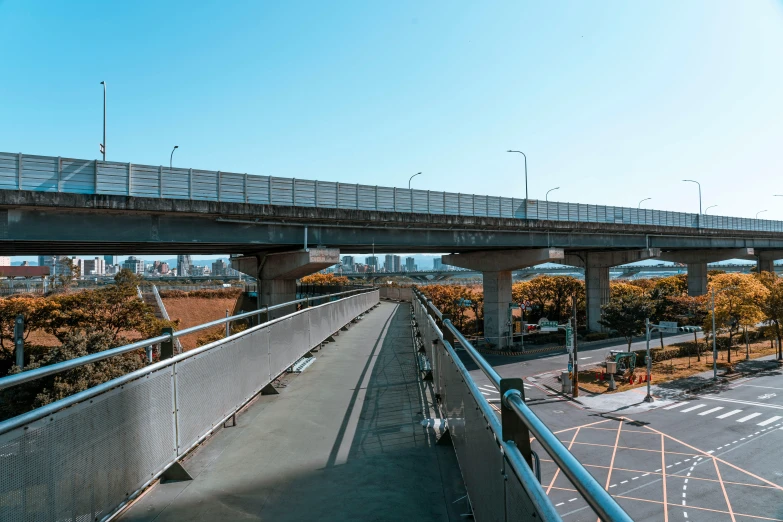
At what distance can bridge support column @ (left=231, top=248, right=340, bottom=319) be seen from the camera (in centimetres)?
2550

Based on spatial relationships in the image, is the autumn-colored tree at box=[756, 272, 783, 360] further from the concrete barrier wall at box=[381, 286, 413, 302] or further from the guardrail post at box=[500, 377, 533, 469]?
the guardrail post at box=[500, 377, 533, 469]

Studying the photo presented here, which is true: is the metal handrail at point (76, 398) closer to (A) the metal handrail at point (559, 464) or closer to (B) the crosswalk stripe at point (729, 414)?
(A) the metal handrail at point (559, 464)

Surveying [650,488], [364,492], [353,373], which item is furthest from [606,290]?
[364,492]

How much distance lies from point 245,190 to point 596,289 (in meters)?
44.2

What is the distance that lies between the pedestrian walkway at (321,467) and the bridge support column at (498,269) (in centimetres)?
3313

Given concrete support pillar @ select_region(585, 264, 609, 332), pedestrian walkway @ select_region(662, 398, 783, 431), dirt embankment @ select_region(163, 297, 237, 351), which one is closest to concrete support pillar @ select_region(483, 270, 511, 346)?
concrete support pillar @ select_region(585, 264, 609, 332)

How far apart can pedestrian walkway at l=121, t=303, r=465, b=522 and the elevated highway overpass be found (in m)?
15.8

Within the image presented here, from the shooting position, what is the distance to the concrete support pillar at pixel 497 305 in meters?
41.9

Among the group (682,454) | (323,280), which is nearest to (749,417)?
(682,454)

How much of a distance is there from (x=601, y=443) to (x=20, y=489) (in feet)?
78.5

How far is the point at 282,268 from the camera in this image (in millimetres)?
27781

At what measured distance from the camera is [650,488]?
683 inches

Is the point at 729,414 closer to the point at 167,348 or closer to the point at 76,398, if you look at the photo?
the point at 167,348

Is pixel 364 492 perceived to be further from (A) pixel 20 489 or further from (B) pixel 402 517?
(A) pixel 20 489
